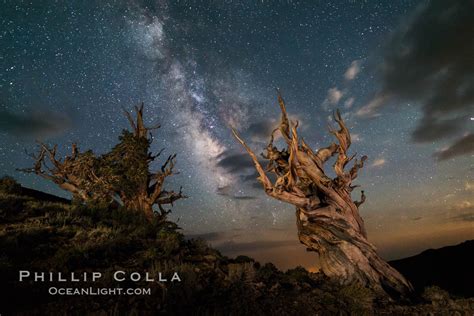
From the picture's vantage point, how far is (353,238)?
456 inches

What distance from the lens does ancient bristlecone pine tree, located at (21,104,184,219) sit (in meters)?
17.3

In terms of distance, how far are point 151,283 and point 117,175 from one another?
1207 centimetres

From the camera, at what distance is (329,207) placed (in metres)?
12.1

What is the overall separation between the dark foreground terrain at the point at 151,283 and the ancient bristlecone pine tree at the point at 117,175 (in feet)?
19.1

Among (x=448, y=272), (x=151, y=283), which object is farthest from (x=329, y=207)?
(x=448, y=272)

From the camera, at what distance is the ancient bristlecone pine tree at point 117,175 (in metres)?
17.3

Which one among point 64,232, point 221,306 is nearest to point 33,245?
point 64,232

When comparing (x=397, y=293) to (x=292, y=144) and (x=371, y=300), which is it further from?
(x=292, y=144)

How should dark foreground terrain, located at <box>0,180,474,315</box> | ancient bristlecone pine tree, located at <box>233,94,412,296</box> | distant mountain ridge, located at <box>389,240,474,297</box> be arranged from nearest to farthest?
1. dark foreground terrain, located at <box>0,180,474,315</box>
2. ancient bristlecone pine tree, located at <box>233,94,412,296</box>
3. distant mountain ridge, located at <box>389,240,474,297</box>

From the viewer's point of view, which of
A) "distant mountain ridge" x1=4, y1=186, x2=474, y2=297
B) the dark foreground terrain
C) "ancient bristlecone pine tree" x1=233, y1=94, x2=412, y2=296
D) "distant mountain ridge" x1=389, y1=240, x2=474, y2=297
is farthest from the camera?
"distant mountain ridge" x1=4, y1=186, x2=474, y2=297

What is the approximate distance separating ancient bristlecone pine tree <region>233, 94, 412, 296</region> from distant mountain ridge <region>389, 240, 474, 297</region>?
16.6ft

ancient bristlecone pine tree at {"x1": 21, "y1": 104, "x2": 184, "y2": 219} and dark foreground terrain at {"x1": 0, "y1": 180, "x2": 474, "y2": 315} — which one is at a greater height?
ancient bristlecone pine tree at {"x1": 21, "y1": 104, "x2": 184, "y2": 219}

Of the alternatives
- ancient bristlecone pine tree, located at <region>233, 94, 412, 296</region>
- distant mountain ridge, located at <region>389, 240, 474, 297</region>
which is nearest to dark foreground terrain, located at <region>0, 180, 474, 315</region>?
ancient bristlecone pine tree, located at <region>233, 94, 412, 296</region>

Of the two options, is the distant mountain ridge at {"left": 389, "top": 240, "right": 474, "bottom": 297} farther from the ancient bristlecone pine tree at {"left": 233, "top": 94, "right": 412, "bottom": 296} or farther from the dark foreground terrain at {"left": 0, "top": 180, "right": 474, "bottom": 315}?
the dark foreground terrain at {"left": 0, "top": 180, "right": 474, "bottom": 315}
